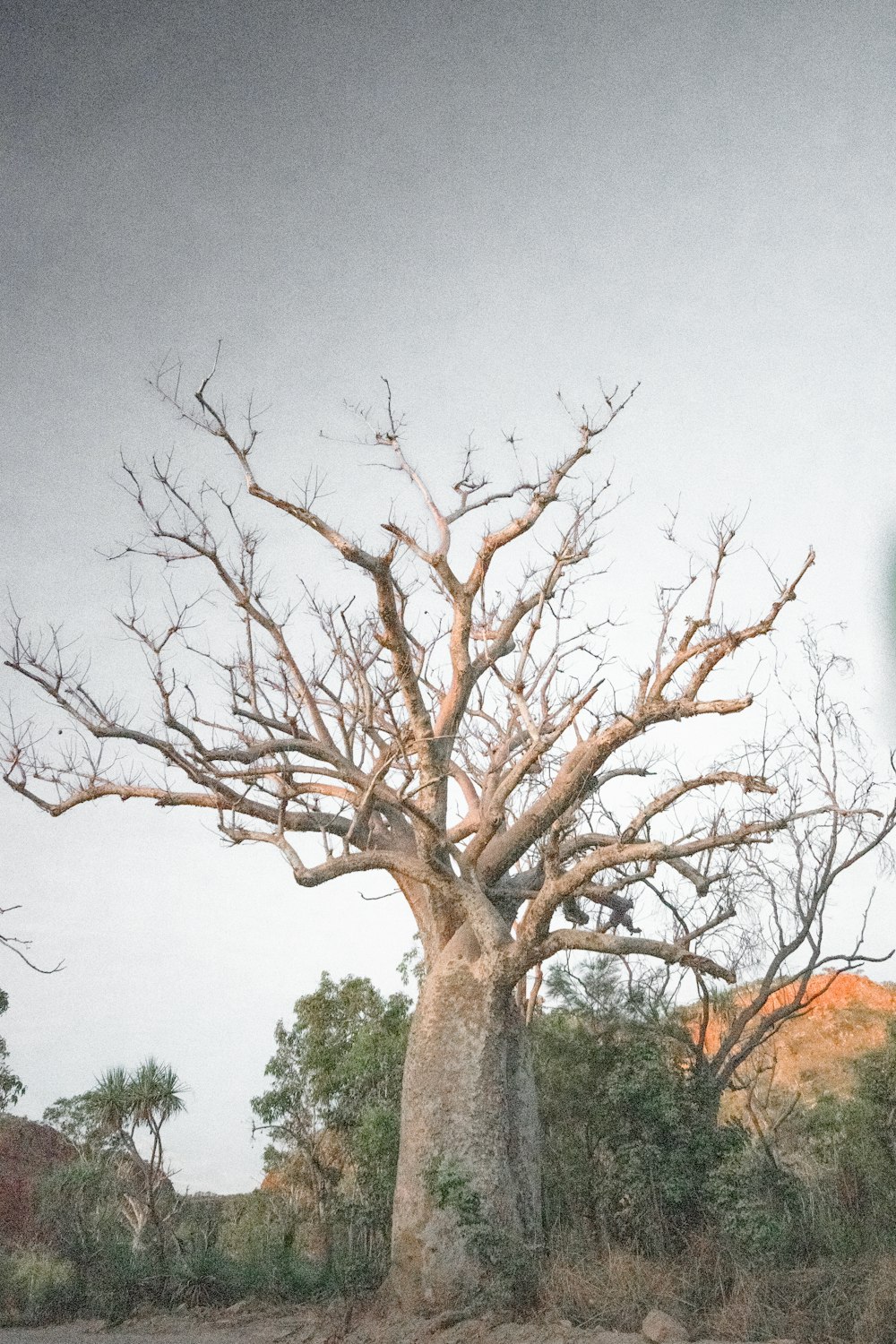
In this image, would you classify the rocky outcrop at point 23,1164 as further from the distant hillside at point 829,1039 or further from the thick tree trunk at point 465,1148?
the distant hillside at point 829,1039

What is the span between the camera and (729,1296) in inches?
283

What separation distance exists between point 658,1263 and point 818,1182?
14.3ft

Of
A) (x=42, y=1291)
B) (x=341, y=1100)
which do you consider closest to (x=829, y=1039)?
(x=341, y=1100)

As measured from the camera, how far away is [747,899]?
40.0 ft

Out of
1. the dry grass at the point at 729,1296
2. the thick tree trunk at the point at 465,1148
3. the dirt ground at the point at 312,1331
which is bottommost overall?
the dirt ground at the point at 312,1331

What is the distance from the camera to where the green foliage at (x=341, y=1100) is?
36.0ft

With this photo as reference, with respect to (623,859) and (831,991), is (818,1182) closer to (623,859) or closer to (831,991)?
(623,859)

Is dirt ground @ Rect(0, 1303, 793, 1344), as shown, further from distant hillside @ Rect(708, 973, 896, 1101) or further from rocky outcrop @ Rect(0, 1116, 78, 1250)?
distant hillside @ Rect(708, 973, 896, 1101)

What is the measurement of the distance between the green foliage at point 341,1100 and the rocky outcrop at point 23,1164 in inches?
387

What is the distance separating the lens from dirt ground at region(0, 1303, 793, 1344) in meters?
6.78

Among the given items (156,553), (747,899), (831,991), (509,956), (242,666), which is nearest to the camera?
(509,956)

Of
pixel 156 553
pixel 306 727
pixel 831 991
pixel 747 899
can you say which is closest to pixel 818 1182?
pixel 747 899

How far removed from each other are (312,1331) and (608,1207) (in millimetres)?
3299

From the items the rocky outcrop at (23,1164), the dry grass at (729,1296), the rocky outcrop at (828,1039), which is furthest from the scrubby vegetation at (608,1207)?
the rocky outcrop at (23,1164)
